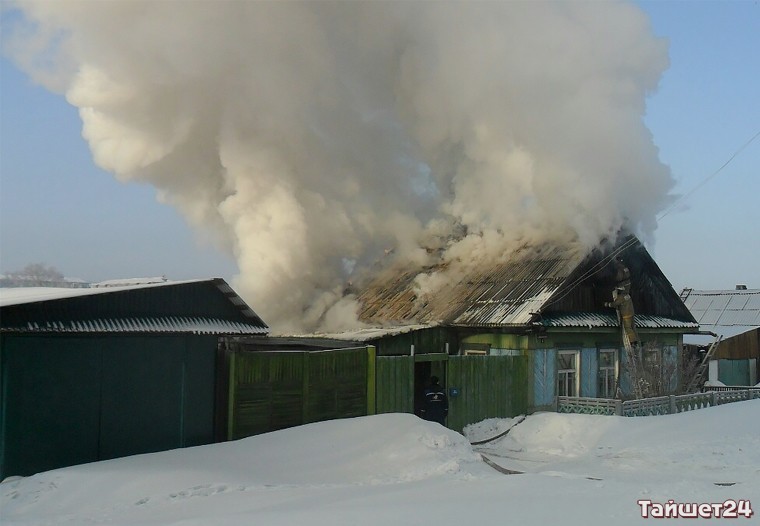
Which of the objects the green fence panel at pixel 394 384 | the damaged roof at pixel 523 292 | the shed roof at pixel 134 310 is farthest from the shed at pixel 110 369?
the damaged roof at pixel 523 292

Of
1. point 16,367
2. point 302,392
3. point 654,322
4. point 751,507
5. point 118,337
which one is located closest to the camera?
point 751,507

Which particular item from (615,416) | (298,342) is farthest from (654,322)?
(298,342)

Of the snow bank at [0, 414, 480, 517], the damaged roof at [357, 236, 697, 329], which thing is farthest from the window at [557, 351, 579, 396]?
the snow bank at [0, 414, 480, 517]

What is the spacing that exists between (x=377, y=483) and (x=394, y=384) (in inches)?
191

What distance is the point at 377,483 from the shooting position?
31.9ft

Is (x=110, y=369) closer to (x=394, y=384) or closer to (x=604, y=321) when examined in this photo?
(x=394, y=384)

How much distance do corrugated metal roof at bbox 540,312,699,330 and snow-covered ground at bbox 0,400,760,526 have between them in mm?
4524

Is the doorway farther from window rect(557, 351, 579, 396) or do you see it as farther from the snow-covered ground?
window rect(557, 351, 579, 396)

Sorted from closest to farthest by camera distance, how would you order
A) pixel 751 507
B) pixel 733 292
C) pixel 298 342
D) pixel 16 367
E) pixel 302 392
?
pixel 751 507 → pixel 16 367 → pixel 302 392 → pixel 298 342 → pixel 733 292

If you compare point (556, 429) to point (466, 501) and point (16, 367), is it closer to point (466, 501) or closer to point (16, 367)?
point (466, 501)

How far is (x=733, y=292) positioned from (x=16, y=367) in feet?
130

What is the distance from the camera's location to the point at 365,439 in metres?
11.6

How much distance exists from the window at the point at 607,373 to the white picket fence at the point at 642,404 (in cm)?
199

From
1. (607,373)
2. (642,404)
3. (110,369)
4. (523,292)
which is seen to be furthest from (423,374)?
(110,369)
